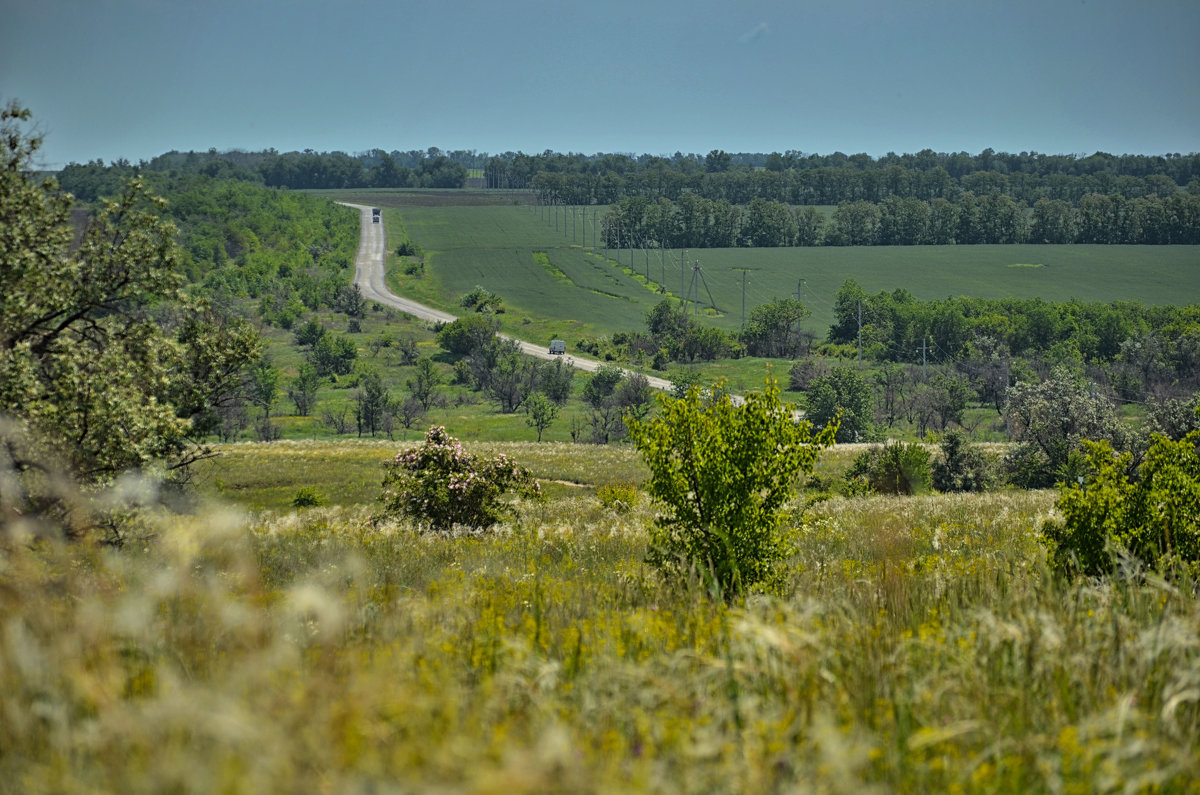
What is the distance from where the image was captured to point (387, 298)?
477 feet

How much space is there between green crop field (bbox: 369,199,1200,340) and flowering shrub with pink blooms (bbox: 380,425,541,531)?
10434 centimetres

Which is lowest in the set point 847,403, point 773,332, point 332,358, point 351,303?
point 847,403

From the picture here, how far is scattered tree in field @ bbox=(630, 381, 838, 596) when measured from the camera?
914cm

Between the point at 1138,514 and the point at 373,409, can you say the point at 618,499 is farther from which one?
the point at 373,409

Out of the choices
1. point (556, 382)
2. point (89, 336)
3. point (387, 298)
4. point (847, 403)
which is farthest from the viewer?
point (387, 298)

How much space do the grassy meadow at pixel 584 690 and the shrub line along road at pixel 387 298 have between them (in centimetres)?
8682

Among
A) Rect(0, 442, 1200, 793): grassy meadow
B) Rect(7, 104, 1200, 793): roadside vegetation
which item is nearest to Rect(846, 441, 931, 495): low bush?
Rect(7, 104, 1200, 793): roadside vegetation

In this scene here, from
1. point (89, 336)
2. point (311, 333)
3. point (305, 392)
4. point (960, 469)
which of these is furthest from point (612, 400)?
point (89, 336)

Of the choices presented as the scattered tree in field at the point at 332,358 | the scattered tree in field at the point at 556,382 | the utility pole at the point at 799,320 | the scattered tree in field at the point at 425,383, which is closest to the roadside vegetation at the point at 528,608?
the scattered tree in field at the point at 425,383

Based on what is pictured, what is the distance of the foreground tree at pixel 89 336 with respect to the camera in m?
10.4

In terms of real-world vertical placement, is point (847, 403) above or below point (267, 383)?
above

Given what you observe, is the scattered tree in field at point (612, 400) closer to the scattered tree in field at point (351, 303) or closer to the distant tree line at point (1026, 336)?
the distant tree line at point (1026, 336)

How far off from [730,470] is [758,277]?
541 ft

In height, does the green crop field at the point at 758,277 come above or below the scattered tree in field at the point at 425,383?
above
